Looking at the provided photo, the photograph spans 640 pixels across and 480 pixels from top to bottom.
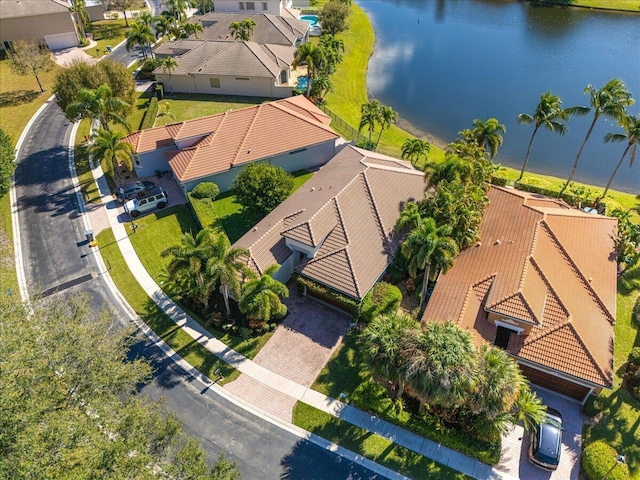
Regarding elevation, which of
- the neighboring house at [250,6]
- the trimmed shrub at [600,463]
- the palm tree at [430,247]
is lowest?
the trimmed shrub at [600,463]

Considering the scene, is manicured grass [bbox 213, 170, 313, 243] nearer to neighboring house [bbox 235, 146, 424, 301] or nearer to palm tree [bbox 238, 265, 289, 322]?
neighboring house [bbox 235, 146, 424, 301]

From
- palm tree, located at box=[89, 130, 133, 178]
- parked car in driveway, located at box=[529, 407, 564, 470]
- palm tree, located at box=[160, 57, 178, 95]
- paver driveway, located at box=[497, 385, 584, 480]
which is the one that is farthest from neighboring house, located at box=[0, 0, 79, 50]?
parked car in driveway, located at box=[529, 407, 564, 470]

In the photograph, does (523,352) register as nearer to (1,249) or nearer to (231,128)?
(231,128)

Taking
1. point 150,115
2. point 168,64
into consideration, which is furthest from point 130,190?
point 168,64

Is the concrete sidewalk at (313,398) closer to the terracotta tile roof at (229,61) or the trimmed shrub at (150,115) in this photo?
the trimmed shrub at (150,115)

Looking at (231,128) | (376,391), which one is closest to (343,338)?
(376,391)


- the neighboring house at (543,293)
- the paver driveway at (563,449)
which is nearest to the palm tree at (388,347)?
the neighboring house at (543,293)
